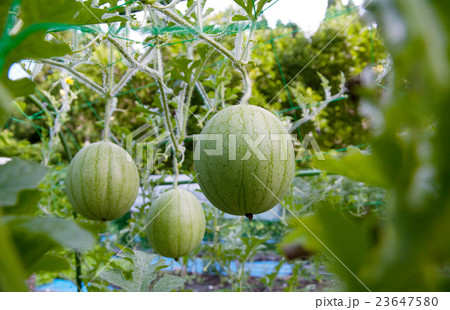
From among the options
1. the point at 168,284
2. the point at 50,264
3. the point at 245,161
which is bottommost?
the point at 168,284

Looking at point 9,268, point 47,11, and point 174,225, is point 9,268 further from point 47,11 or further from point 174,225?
point 174,225

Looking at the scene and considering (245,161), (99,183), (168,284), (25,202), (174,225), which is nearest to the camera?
(25,202)

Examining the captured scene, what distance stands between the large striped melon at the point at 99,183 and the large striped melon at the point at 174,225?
0.54 feet

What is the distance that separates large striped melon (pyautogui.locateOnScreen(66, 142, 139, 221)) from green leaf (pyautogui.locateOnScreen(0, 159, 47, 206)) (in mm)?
1077

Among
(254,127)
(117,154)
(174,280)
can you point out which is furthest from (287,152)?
(117,154)

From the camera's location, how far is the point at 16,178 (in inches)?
11.0

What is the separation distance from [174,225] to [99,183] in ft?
1.17

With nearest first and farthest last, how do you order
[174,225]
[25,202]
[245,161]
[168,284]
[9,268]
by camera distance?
[9,268] → [25,202] → [168,284] → [245,161] → [174,225]

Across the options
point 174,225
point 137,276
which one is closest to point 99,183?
point 174,225

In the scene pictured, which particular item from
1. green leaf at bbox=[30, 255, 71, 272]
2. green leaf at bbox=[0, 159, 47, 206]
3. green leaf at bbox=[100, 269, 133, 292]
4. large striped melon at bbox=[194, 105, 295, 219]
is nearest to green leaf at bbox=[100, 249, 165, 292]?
green leaf at bbox=[100, 269, 133, 292]

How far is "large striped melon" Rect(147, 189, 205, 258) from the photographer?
1.49 m

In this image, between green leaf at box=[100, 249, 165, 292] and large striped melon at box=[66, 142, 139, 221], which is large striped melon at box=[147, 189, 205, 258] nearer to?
large striped melon at box=[66, 142, 139, 221]

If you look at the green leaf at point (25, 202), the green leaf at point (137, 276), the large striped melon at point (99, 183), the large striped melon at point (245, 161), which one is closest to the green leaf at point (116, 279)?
the green leaf at point (137, 276)

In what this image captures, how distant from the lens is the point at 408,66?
0.49ft
